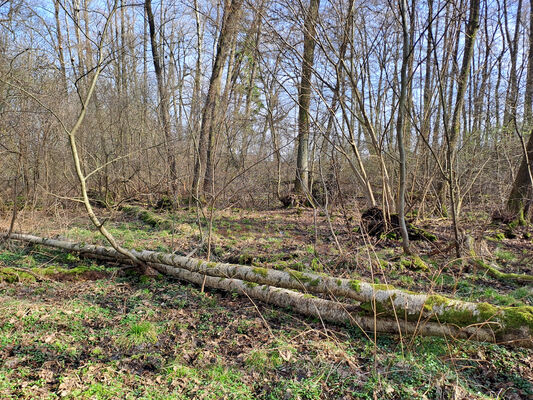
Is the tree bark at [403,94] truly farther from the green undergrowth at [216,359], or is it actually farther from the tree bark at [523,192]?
the tree bark at [523,192]

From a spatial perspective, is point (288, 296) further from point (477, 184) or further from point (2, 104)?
point (2, 104)

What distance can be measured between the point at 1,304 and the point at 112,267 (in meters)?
1.89

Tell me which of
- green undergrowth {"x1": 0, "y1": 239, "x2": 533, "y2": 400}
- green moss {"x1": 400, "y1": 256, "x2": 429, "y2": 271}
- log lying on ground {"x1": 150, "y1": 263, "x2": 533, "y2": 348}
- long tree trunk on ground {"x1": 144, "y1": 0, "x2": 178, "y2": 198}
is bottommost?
green undergrowth {"x1": 0, "y1": 239, "x2": 533, "y2": 400}

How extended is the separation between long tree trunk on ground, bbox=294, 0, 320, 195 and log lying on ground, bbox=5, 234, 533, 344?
152 centimetres

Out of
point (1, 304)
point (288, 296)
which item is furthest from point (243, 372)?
point (1, 304)

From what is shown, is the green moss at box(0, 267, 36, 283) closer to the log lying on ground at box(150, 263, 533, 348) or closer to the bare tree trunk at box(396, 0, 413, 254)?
the log lying on ground at box(150, 263, 533, 348)

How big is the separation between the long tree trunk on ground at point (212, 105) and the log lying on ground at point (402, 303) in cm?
409

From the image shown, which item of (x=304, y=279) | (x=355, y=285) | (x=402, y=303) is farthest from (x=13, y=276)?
(x=402, y=303)

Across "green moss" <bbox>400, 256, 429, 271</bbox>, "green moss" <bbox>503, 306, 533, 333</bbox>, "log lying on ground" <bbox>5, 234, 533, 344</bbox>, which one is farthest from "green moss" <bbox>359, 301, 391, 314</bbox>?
"green moss" <bbox>400, 256, 429, 271</bbox>

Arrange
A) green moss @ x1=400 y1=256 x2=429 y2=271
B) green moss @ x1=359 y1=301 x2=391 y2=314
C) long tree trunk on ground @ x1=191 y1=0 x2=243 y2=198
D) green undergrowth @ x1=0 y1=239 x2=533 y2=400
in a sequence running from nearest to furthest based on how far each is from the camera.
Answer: green undergrowth @ x1=0 y1=239 x2=533 y2=400 → green moss @ x1=359 y1=301 x2=391 y2=314 → green moss @ x1=400 y1=256 x2=429 y2=271 → long tree trunk on ground @ x1=191 y1=0 x2=243 y2=198

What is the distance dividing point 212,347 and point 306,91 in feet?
26.8

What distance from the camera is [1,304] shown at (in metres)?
3.67

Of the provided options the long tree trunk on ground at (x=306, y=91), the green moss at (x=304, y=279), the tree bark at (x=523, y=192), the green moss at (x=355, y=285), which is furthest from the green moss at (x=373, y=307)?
the tree bark at (x=523, y=192)

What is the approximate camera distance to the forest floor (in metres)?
2.58
